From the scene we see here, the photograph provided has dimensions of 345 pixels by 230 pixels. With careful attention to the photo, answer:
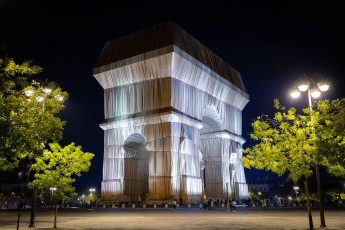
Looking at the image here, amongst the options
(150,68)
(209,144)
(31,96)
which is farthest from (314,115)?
(209,144)

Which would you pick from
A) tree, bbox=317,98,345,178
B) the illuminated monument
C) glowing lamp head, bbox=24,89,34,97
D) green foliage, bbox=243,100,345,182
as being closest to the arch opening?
the illuminated monument

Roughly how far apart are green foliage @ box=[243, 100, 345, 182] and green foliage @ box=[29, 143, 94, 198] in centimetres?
922

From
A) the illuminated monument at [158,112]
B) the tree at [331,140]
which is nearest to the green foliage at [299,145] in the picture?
the tree at [331,140]

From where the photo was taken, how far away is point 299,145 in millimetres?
17141

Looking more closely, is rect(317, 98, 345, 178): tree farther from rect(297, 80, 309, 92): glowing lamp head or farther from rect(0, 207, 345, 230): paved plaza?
rect(0, 207, 345, 230): paved plaza

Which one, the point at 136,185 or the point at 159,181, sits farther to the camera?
the point at 136,185

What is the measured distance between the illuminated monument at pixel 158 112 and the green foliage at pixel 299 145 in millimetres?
29013

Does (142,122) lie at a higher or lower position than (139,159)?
higher

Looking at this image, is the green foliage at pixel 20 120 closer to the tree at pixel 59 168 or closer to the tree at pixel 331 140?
the tree at pixel 59 168

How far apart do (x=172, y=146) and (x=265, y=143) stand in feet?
98.2

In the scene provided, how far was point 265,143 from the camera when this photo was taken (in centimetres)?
1823

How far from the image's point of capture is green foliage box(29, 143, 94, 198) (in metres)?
20.9

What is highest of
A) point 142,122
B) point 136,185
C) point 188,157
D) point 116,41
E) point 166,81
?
point 116,41

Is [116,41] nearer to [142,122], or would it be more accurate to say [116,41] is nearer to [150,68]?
[150,68]
